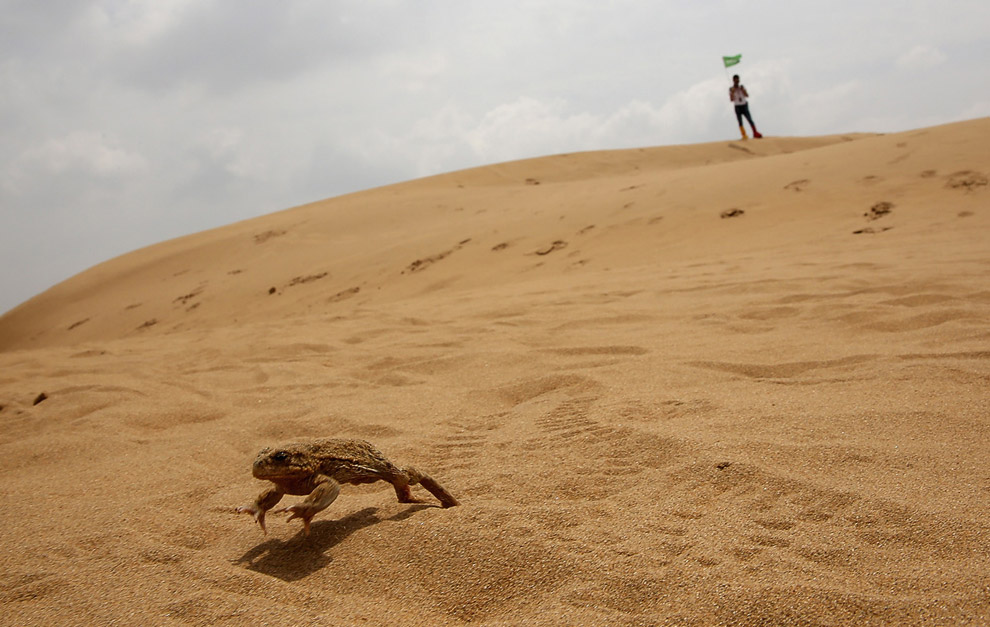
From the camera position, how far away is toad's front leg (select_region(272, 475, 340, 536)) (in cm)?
169

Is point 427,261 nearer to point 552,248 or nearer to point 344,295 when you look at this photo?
point 344,295

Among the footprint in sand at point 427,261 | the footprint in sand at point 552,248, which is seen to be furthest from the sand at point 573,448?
the footprint in sand at point 427,261

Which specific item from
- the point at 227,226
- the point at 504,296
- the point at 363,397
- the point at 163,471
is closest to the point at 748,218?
the point at 504,296

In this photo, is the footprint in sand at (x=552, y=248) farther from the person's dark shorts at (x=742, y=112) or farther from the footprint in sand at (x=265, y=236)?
the person's dark shorts at (x=742, y=112)

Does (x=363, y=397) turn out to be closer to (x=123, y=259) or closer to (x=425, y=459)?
(x=425, y=459)

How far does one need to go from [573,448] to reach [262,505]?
1021 mm

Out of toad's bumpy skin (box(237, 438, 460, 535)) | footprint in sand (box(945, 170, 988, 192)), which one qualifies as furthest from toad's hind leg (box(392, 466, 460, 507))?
footprint in sand (box(945, 170, 988, 192))

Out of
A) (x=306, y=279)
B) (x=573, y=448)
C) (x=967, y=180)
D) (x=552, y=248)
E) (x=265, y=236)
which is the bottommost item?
(x=573, y=448)

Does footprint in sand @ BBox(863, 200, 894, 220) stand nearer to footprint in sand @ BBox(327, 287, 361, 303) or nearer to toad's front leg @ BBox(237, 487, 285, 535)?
footprint in sand @ BBox(327, 287, 361, 303)

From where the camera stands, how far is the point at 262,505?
5.92 ft

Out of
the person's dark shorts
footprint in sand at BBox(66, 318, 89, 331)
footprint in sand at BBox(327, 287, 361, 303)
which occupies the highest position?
the person's dark shorts

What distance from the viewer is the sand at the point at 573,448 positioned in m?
1.44

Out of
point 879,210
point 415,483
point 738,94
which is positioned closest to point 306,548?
point 415,483

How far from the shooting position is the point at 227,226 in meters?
17.1
